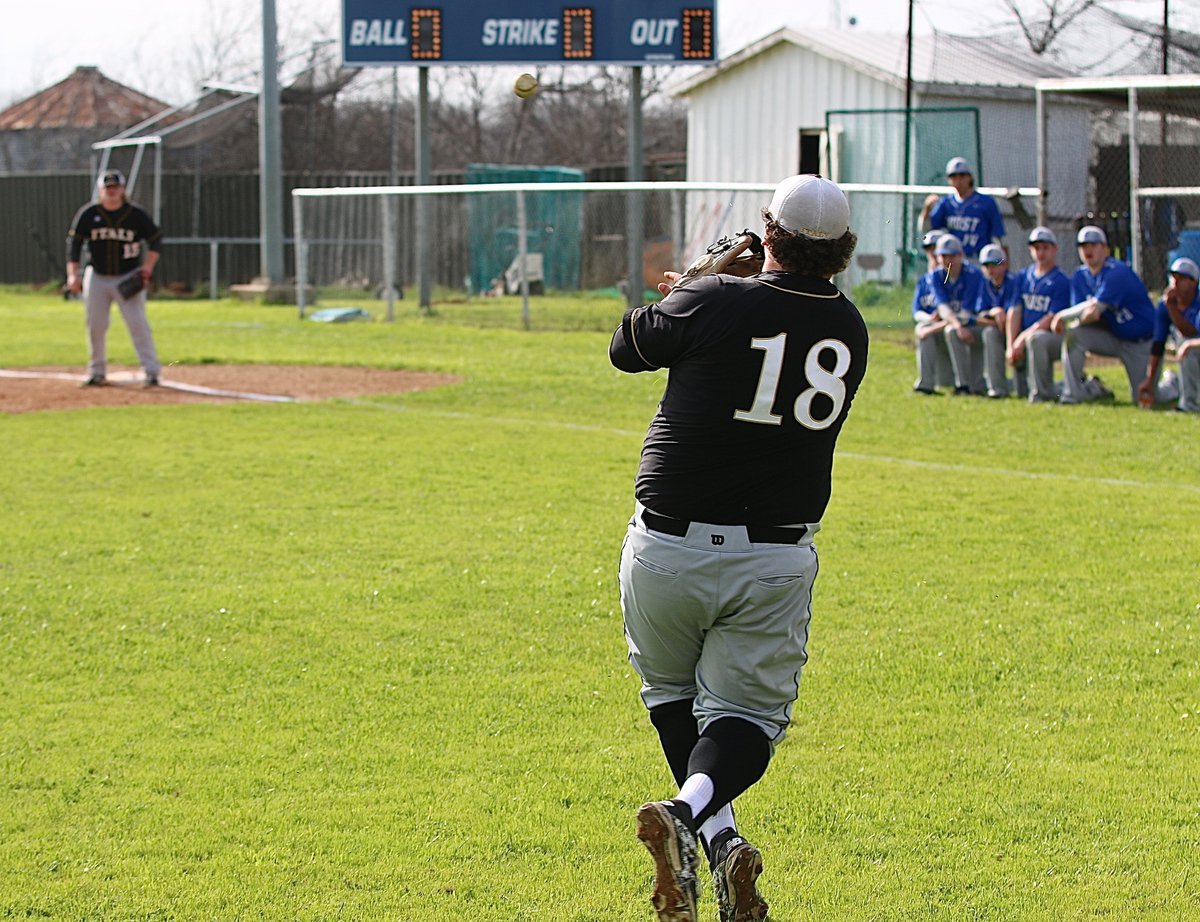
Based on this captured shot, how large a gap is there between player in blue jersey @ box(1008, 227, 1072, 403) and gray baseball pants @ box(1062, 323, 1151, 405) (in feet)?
0.49

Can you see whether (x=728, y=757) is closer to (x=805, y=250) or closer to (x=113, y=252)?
(x=805, y=250)

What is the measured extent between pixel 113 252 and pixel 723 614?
1217 cm

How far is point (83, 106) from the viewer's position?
41344 millimetres

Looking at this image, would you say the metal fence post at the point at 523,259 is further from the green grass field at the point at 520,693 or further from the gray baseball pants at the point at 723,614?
the gray baseball pants at the point at 723,614

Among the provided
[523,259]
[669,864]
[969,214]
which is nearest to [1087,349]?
[969,214]

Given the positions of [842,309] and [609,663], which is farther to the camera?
[609,663]

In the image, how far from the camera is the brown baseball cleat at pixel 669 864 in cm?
338

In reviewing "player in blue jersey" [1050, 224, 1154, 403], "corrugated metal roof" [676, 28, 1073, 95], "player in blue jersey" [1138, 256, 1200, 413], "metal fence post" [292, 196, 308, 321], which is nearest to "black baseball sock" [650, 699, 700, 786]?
"player in blue jersey" [1138, 256, 1200, 413]

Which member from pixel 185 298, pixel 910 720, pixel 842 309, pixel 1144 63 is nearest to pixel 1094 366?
pixel 1144 63

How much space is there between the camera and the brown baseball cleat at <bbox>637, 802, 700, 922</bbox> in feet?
11.1

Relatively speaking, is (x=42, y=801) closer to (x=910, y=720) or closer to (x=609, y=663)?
(x=609, y=663)

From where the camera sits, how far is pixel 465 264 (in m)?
23.5

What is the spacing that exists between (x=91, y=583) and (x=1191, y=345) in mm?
9552

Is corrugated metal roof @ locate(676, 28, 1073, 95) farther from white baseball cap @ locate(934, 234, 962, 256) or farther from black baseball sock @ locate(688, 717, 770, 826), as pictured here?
black baseball sock @ locate(688, 717, 770, 826)
